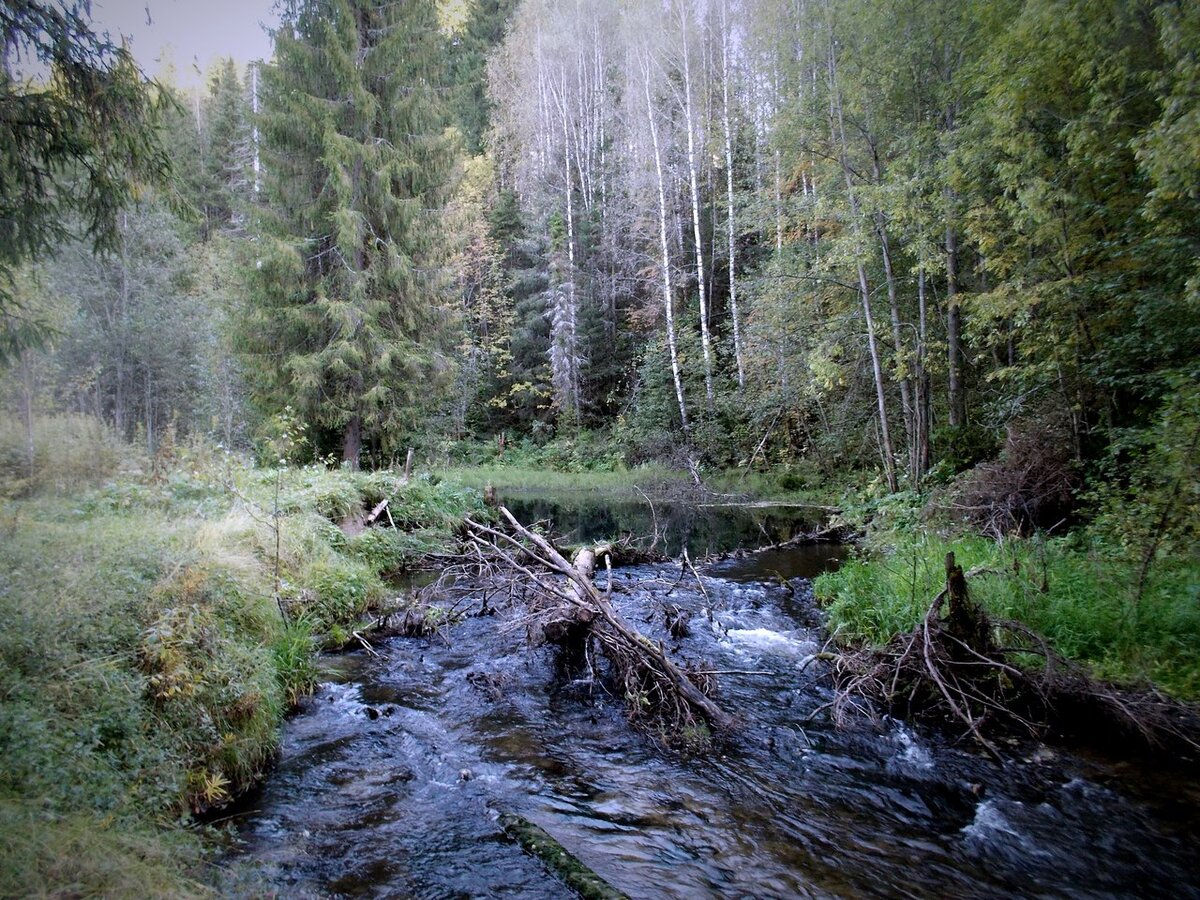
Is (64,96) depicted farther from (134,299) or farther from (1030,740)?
(134,299)

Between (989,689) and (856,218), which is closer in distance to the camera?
(989,689)

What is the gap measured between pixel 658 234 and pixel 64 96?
76.9 ft

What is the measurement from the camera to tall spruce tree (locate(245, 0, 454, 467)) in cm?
1498

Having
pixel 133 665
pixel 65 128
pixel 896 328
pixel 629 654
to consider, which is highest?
pixel 896 328

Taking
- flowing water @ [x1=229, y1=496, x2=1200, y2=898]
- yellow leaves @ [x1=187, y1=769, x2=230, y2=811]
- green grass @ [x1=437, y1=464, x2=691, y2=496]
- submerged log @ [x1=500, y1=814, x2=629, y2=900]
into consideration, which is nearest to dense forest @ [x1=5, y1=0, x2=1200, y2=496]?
green grass @ [x1=437, y1=464, x2=691, y2=496]

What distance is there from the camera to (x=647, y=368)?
24.0m

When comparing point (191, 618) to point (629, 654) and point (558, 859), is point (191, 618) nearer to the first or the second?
point (558, 859)

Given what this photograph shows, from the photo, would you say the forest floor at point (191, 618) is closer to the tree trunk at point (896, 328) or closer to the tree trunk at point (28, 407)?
the tree trunk at point (28, 407)

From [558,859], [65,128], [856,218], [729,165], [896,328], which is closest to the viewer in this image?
[558,859]

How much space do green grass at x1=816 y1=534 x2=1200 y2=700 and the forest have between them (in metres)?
0.04

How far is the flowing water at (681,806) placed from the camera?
3334 millimetres

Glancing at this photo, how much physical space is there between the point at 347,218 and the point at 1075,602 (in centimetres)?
1565

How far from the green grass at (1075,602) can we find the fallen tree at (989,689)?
0.37 meters

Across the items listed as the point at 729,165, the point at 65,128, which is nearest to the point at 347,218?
the point at 65,128
